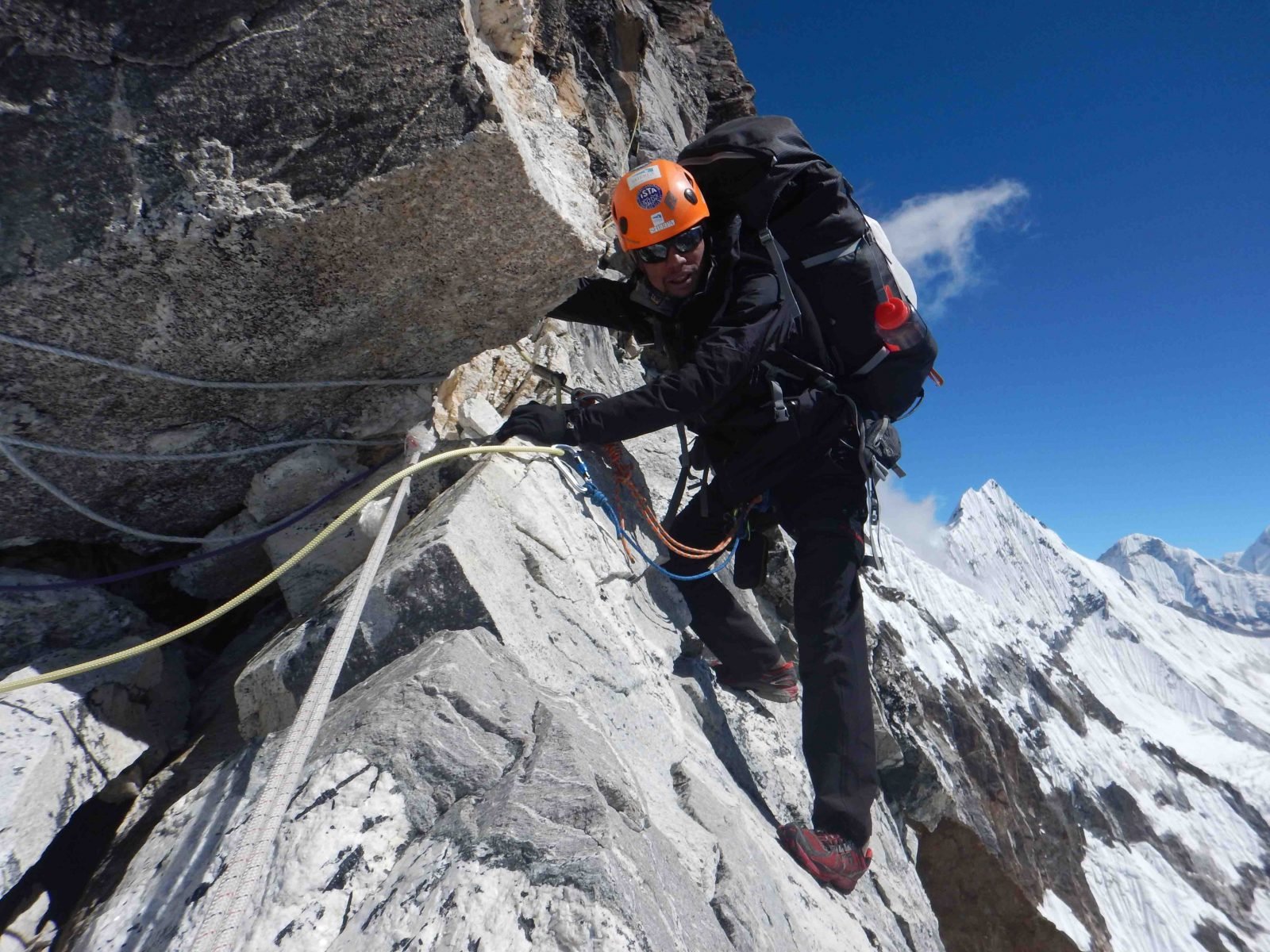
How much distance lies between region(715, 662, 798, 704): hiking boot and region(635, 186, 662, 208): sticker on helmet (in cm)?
316

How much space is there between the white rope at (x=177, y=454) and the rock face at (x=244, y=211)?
0.04m

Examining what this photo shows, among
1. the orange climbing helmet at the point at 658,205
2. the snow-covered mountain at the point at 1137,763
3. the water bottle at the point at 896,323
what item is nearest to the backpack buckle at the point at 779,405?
the water bottle at the point at 896,323

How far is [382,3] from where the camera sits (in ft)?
8.11

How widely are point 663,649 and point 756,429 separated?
1.49m

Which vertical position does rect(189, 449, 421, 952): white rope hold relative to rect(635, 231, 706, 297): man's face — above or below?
below

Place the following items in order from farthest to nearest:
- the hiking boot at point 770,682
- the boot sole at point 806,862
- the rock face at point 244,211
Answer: the hiking boot at point 770,682
the boot sole at point 806,862
the rock face at point 244,211

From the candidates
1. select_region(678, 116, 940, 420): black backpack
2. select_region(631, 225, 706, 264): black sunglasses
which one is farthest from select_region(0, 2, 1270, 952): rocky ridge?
select_region(678, 116, 940, 420): black backpack

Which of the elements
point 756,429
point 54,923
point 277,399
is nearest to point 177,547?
point 277,399

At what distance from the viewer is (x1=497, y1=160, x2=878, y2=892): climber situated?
139 inches

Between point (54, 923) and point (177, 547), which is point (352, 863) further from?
point (177, 547)

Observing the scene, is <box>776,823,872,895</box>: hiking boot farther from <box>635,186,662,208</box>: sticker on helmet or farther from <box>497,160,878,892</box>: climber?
<box>635,186,662,208</box>: sticker on helmet

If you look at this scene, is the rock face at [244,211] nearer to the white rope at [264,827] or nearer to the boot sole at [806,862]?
the white rope at [264,827]

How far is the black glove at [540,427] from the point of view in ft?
11.6

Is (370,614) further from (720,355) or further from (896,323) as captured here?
(896,323)
